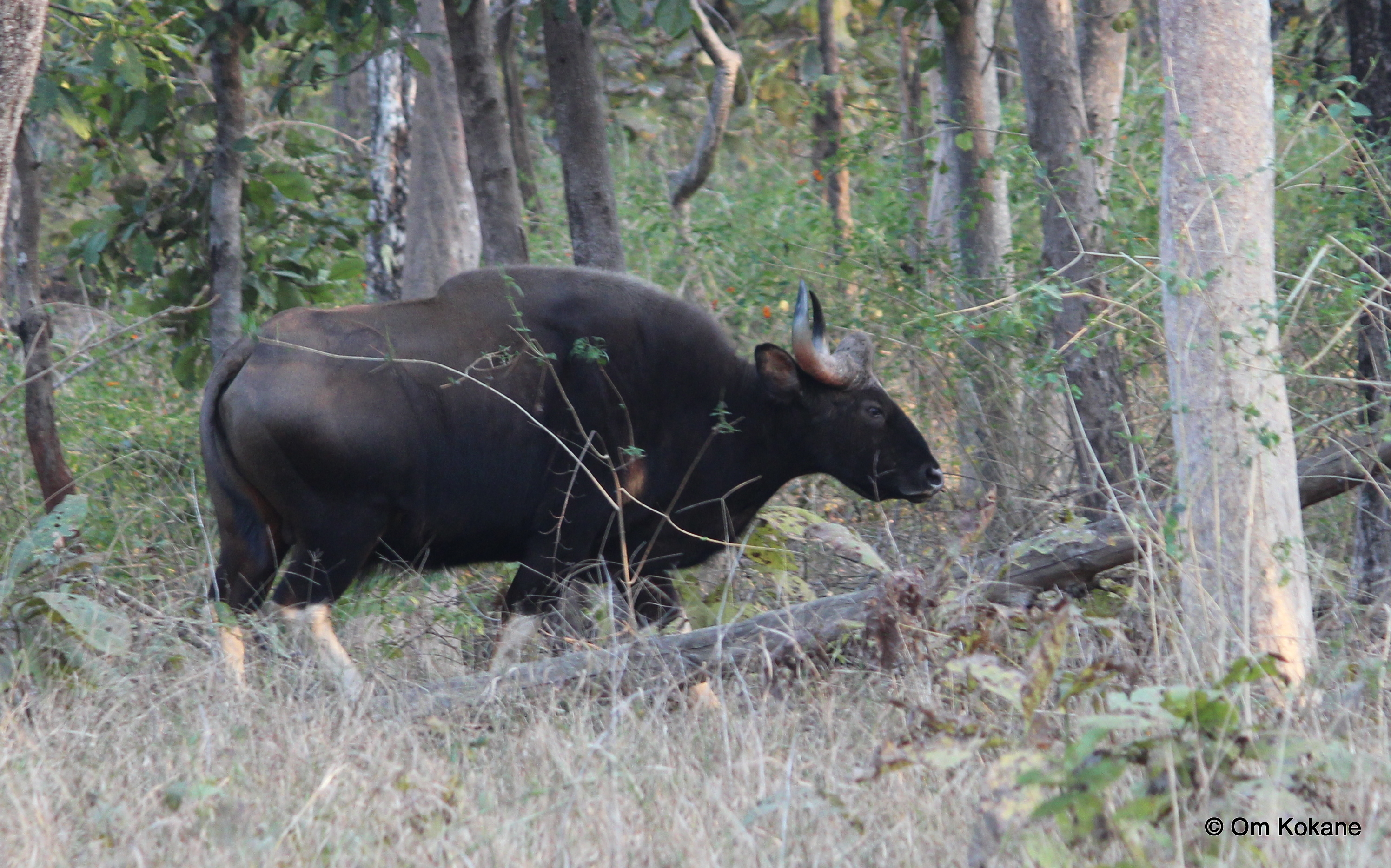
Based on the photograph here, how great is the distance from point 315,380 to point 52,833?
241 cm

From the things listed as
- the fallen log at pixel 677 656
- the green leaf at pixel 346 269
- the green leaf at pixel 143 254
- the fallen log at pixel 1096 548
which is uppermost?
the green leaf at pixel 143 254

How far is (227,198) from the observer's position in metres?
6.91

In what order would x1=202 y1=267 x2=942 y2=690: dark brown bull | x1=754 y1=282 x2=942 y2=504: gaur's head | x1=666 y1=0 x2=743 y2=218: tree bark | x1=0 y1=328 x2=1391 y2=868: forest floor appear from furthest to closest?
x1=666 y1=0 x2=743 y2=218: tree bark, x1=754 y1=282 x2=942 y2=504: gaur's head, x1=202 y1=267 x2=942 y2=690: dark brown bull, x1=0 y1=328 x2=1391 y2=868: forest floor

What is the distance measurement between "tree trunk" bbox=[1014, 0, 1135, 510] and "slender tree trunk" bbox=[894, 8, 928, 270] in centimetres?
67

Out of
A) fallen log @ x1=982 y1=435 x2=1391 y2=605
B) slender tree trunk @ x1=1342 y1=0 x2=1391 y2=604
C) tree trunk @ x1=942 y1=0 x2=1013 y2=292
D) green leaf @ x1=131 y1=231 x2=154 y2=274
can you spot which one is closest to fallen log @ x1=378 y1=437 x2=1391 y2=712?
fallen log @ x1=982 y1=435 x2=1391 y2=605

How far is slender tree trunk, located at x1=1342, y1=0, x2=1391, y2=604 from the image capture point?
5.28 m

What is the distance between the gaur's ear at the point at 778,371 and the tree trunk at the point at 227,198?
2.78 m

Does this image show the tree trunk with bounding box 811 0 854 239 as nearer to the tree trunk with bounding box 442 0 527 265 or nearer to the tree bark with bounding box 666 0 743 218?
the tree bark with bounding box 666 0 743 218

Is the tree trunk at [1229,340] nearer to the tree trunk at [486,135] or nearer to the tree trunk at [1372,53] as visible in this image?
the tree trunk at [1372,53]

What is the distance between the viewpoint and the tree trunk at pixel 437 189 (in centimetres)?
855

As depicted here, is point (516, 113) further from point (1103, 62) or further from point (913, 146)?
point (1103, 62)

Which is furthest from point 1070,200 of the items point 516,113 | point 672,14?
point 516,113

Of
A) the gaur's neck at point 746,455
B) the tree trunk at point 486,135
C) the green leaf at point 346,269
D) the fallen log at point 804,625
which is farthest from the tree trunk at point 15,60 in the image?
the gaur's neck at point 746,455

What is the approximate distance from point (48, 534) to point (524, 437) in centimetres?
197
